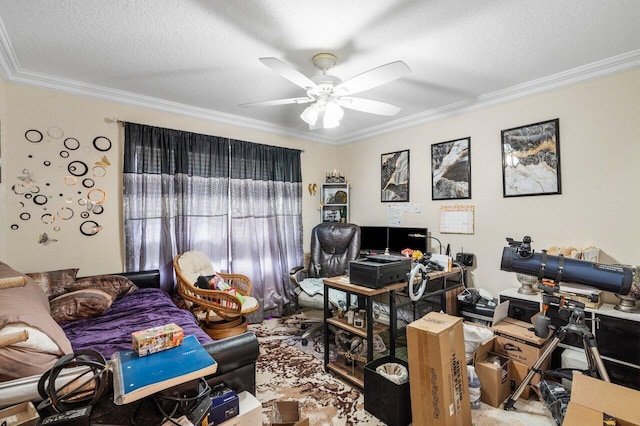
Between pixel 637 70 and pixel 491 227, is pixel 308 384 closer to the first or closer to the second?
pixel 491 227

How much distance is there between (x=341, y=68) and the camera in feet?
7.95

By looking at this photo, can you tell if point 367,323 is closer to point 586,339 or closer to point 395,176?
point 586,339

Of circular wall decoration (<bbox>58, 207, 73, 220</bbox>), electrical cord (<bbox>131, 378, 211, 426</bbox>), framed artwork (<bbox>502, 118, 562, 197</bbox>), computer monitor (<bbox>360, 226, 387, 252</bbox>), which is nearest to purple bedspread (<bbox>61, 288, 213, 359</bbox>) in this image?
electrical cord (<bbox>131, 378, 211, 426</bbox>)

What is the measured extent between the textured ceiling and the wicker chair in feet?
5.77

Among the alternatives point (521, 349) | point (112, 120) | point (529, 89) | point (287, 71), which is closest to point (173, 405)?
point (287, 71)

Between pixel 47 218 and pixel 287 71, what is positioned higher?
pixel 287 71

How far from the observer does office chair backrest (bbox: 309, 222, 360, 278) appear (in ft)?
11.9

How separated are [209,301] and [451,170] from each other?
2.93 m

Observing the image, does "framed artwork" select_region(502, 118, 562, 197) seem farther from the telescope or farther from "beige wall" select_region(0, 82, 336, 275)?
"beige wall" select_region(0, 82, 336, 275)

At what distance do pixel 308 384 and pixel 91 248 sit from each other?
94.6 inches

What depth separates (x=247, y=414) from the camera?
4.62 feet

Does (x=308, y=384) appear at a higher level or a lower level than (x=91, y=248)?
lower

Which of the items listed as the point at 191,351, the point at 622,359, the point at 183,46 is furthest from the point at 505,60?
the point at 191,351

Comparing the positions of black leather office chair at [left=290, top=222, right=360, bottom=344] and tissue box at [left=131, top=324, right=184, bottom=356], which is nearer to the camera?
tissue box at [left=131, top=324, right=184, bottom=356]
